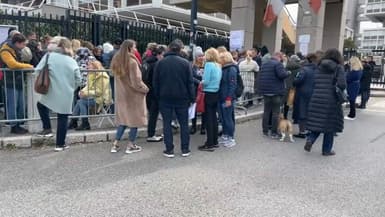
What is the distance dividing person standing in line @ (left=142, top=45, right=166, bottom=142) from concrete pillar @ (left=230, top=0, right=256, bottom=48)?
31.2 feet

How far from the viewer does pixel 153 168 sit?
5148 millimetres

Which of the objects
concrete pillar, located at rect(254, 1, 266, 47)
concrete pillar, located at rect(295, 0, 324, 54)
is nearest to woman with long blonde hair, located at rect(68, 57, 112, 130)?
concrete pillar, located at rect(295, 0, 324, 54)

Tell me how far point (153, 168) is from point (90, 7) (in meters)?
26.1

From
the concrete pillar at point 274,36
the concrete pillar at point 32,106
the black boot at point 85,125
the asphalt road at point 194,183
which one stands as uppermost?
the concrete pillar at point 274,36

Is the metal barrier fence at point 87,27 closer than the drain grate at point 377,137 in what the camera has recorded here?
No

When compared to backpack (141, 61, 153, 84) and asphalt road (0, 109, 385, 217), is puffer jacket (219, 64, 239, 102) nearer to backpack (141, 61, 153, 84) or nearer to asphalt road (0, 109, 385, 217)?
asphalt road (0, 109, 385, 217)

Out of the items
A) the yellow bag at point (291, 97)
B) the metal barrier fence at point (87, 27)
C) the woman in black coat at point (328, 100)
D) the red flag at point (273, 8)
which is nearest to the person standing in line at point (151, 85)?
the woman in black coat at point (328, 100)

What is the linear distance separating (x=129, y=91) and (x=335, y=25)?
49.5 feet

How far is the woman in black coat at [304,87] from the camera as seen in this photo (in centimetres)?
731

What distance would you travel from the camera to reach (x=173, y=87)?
548cm

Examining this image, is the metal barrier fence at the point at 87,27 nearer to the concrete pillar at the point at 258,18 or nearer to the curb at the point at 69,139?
the curb at the point at 69,139

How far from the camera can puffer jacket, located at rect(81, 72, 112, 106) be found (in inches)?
263

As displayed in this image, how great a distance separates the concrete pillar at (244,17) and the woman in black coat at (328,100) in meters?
9.56

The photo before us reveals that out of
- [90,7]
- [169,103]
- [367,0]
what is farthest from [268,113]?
[367,0]
